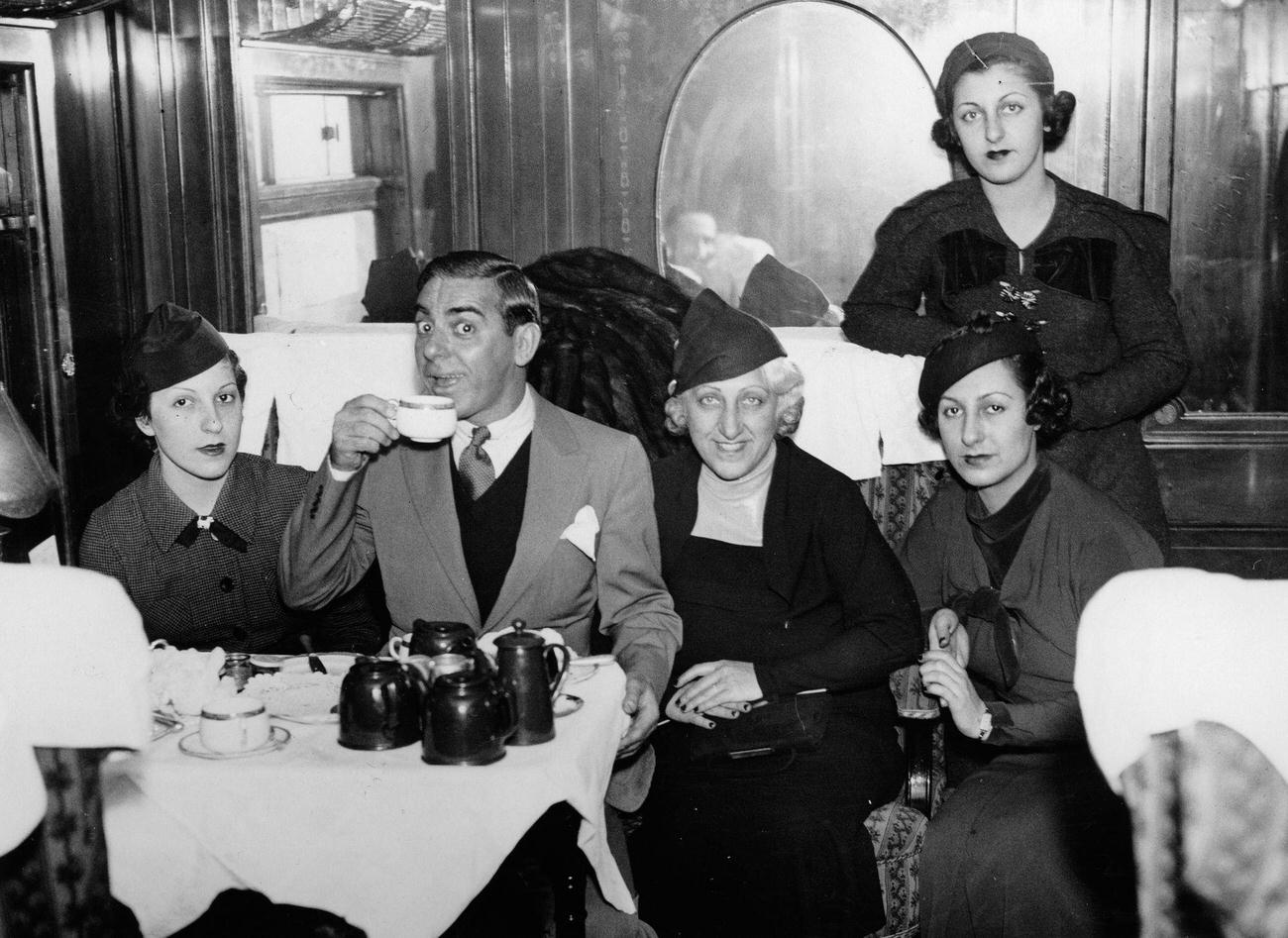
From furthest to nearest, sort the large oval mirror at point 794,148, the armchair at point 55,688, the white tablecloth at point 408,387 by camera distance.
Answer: the large oval mirror at point 794,148 → the white tablecloth at point 408,387 → the armchair at point 55,688

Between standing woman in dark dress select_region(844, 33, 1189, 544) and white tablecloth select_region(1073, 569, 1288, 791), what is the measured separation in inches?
75.4

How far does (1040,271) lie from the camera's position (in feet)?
10.6

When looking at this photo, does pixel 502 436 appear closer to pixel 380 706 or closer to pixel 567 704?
pixel 567 704

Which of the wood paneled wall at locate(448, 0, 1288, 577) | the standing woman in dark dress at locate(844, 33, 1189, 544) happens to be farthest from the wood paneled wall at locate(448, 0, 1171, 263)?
the standing woman in dark dress at locate(844, 33, 1189, 544)

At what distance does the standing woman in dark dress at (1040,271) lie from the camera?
3.19 meters

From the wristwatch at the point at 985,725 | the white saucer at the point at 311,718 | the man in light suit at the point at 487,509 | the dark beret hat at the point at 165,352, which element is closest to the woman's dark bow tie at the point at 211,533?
the man in light suit at the point at 487,509

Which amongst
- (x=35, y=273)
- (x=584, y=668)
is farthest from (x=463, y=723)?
(x=35, y=273)

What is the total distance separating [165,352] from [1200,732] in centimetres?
228

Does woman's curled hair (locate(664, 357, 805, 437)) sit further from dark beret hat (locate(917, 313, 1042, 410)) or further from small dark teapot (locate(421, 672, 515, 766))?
small dark teapot (locate(421, 672, 515, 766))

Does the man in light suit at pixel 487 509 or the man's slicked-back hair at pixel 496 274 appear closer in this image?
the man in light suit at pixel 487 509

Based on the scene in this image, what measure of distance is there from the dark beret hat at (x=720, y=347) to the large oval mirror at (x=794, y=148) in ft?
3.65

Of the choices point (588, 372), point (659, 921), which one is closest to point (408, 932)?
Result: point (659, 921)

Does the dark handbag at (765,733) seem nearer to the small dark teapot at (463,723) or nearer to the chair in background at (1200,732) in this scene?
the small dark teapot at (463,723)

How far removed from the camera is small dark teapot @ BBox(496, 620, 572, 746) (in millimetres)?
1935
